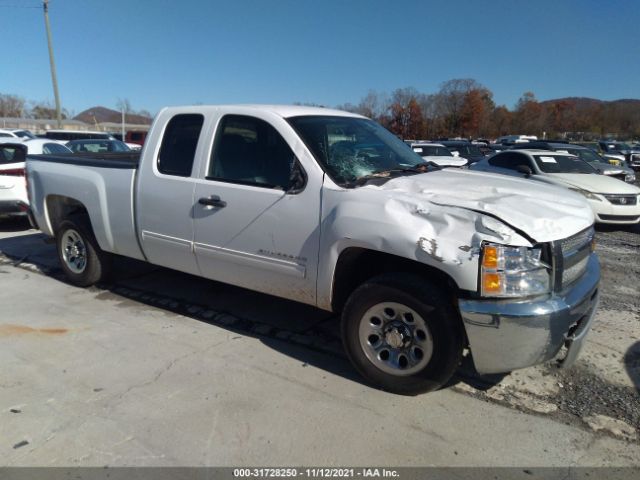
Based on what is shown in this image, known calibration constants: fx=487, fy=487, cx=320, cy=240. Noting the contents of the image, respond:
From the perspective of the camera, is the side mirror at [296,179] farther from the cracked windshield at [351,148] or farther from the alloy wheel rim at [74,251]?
the alloy wheel rim at [74,251]

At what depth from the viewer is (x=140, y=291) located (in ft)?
17.9

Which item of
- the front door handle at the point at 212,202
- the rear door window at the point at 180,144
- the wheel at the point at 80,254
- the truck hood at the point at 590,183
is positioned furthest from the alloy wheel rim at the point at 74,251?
the truck hood at the point at 590,183

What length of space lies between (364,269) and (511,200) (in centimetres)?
112

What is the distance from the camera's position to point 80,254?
219 inches

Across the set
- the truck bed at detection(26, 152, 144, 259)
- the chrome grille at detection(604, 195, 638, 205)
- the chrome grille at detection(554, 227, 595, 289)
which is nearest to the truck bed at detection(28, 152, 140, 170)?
the truck bed at detection(26, 152, 144, 259)

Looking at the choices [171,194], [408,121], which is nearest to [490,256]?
[171,194]

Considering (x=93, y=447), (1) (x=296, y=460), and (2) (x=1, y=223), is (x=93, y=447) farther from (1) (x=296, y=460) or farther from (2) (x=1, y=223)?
(2) (x=1, y=223)

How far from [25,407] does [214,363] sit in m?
1.25

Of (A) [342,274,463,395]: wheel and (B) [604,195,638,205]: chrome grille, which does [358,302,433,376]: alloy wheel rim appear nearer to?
(A) [342,274,463,395]: wheel

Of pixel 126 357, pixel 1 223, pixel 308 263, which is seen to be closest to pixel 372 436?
pixel 308 263

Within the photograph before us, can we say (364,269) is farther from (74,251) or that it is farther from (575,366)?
(74,251)

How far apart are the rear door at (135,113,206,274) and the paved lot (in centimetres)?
69

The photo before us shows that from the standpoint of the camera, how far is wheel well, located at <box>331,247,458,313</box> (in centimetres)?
320

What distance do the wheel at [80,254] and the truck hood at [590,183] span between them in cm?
803
